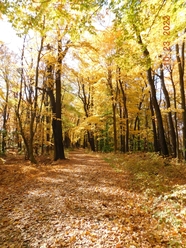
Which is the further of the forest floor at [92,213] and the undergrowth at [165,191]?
the undergrowth at [165,191]

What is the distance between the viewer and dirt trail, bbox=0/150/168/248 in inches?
118

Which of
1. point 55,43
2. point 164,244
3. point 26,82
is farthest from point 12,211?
point 26,82

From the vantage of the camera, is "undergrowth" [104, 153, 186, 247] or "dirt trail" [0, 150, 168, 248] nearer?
"dirt trail" [0, 150, 168, 248]

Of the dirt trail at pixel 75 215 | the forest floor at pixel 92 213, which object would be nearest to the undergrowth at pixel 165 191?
the forest floor at pixel 92 213

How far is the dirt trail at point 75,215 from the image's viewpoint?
118 inches

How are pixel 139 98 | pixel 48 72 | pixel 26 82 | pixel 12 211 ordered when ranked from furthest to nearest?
pixel 139 98 < pixel 26 82 < pixel 48 72 < pixel 12 211

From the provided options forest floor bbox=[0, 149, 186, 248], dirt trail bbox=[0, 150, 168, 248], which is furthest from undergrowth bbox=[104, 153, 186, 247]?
dirt trail bbox=[0, 150, 168, 248]

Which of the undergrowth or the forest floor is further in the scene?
the undergrowth

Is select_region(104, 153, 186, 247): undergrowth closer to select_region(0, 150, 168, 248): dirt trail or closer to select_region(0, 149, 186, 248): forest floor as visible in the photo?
select_region(0, 149, 186, 248): forest floor

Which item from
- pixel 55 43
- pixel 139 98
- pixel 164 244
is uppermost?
pixel 55 43

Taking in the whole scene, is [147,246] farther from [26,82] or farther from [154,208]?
[26,82]

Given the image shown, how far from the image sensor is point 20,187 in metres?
5.81

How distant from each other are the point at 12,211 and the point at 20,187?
1.80 m

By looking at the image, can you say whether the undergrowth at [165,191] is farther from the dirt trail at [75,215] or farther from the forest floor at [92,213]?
the dirt trail at [75,215]
